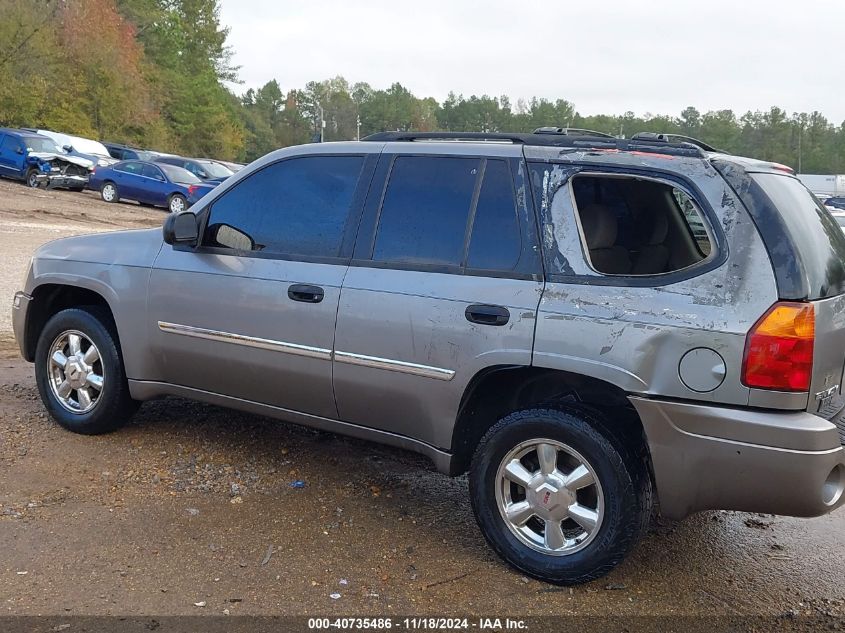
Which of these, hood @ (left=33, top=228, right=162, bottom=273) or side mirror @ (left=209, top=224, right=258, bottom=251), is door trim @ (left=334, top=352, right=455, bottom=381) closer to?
side mirror @ (left=209, top=224, right=258, bottom=251)

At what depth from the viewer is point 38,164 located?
2478 cm

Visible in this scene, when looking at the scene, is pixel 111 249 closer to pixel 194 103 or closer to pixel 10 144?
pixel 10 144

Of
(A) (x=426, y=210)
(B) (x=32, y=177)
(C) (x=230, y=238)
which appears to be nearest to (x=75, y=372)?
(C) (x=230, y=238)

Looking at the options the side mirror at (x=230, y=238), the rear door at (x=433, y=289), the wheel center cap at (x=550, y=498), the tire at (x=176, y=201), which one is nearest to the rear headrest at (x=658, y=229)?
the rear door at (x=433, y=289)

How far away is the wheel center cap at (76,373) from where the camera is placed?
5242 mm

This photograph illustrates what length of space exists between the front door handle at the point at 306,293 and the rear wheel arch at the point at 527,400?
926 millimetres

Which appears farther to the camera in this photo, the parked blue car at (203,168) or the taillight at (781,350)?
the parked blue car at (203,168)

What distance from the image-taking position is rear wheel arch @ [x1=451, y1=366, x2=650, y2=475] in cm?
370

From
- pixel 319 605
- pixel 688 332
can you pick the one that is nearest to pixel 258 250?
pixel 319 605

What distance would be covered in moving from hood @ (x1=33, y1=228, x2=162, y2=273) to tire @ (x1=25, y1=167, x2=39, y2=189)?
2160cm

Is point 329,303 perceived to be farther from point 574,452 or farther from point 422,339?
point 574,452

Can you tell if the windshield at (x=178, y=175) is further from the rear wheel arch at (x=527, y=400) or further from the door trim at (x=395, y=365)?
the rear wheel arch at (x=527, y=400)

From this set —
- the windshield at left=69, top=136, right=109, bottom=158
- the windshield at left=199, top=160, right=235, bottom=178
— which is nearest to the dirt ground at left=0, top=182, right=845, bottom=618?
the windshield at left=199, top=160, right=235, bottom=178

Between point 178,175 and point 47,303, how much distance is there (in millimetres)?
18780
